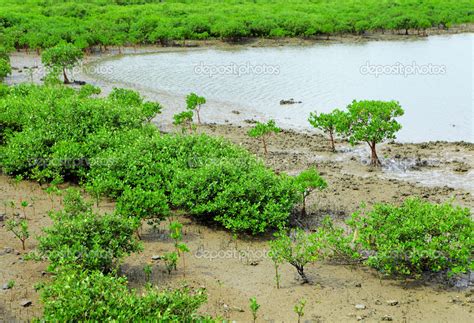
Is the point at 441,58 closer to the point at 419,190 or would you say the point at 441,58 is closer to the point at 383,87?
the point at 383,87

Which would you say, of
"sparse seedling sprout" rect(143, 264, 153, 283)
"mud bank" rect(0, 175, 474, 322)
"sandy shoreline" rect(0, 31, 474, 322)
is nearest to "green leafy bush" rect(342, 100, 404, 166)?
"sandy shoreline" rect(0, 31, 474, 322)

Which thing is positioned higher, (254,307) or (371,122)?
(371,122)

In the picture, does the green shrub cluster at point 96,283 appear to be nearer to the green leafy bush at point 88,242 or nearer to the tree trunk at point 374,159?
the green leafy bush at point 88,242

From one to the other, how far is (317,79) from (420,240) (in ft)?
85.7

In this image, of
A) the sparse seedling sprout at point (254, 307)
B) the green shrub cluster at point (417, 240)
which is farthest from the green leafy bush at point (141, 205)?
the sparse seedling sprout at point (254, 307)

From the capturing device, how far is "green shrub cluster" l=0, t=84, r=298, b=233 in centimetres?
1421

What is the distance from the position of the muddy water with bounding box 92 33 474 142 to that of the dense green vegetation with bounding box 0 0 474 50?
496 centimetres

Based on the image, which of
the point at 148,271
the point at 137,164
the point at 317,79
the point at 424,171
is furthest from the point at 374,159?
the point at 317,79

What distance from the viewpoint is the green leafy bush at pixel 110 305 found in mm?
8758

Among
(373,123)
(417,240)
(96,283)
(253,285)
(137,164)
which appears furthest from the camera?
(373,123)

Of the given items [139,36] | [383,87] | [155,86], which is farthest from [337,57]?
[139,36]

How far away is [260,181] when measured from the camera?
14.7m

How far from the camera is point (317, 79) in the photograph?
1442 inches

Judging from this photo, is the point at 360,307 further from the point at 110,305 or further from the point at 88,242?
the point at 88,242
